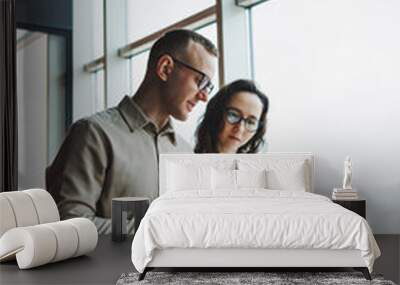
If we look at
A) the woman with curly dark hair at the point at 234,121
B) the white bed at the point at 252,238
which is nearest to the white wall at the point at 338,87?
the woman with curly dark hair at the point at 234,121

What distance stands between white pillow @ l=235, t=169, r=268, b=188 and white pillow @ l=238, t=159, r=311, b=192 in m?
0.13

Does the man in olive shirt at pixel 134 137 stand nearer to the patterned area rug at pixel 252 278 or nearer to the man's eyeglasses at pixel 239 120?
the man's eyeglasses at pixel 239 120

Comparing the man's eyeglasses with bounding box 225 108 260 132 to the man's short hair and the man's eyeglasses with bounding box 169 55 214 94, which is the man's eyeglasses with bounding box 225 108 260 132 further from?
the man's short hair

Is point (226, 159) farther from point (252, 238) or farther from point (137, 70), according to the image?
point (252, 238)

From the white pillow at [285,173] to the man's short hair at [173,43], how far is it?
1502mm

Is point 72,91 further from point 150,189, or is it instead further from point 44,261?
point 44,261

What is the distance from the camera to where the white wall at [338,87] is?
560 centimetres

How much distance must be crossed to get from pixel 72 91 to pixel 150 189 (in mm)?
1459

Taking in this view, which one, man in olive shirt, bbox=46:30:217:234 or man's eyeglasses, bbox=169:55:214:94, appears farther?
man's eyeglasses, bbox=169:55:214:94

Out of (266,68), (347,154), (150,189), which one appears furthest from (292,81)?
(150,189)

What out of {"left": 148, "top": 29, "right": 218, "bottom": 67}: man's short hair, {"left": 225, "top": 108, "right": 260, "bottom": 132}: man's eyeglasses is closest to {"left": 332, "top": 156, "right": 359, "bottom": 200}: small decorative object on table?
{"left": 225, "top": 108, "right": 260, "bottom": 132}: man's eyeglasses

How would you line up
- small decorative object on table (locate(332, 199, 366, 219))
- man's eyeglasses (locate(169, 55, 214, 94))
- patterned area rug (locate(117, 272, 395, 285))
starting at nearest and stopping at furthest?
1. patterned area rug (locate(117, 272, 395, 285))
2. small decorative object on table (locate(332, 199, 366, 219))
3. man's eyeglasses (locate(169, 55, 214, 94))

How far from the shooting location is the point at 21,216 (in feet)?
14.4

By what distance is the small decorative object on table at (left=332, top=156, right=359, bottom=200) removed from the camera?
536 cm
